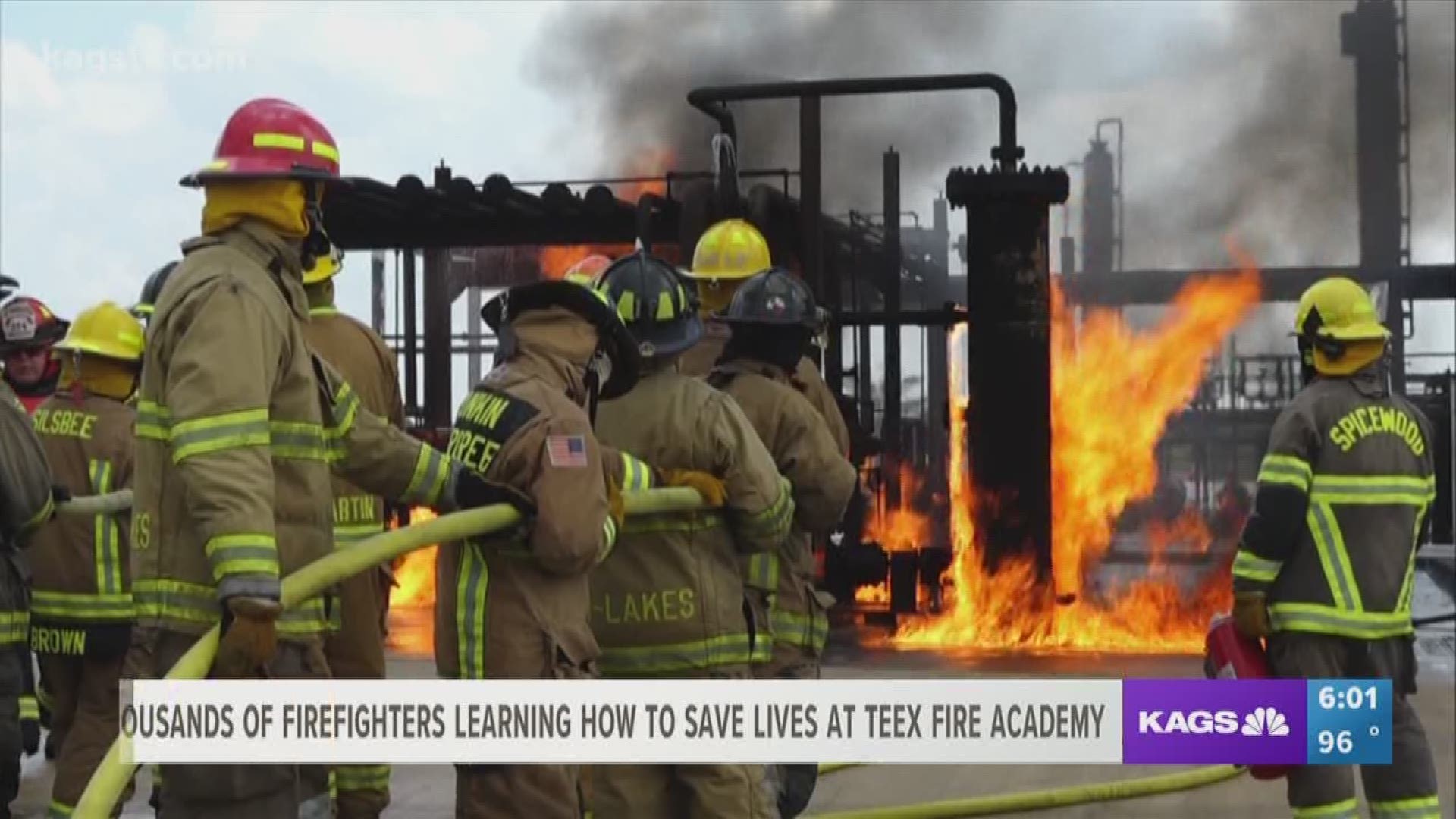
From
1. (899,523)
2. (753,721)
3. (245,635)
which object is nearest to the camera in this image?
(245,635)

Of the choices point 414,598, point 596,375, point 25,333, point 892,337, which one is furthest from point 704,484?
point 414,598

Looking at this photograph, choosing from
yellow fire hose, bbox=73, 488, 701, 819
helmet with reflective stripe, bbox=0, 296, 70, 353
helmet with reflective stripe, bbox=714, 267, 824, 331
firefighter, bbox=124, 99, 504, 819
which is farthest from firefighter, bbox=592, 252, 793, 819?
helmet with reflective stripe, bbox=0, 296, 70, 353

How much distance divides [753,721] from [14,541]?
85.9 inches

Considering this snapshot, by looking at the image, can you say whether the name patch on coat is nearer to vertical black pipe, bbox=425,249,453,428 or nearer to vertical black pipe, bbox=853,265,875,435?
vertical black pipe, bbox=853,265,875,435

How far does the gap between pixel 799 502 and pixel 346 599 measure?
1.28 meters

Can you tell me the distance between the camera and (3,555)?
5555mm

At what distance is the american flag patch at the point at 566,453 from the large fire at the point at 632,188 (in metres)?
11.4

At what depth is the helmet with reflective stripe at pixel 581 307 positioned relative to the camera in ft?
14.5

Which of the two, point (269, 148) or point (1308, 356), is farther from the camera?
point (1308, 356)

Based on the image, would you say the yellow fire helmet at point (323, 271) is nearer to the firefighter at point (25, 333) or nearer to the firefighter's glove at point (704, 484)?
the firefighter's glove at point (704, 484)

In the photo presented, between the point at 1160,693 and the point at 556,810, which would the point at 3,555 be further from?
the point at 1160,693

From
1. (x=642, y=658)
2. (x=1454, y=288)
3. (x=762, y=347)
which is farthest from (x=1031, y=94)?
(x=642, y=658)

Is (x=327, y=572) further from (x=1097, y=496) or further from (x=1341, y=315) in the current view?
(x=1097, y=496)

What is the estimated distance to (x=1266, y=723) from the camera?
17.9 feet
